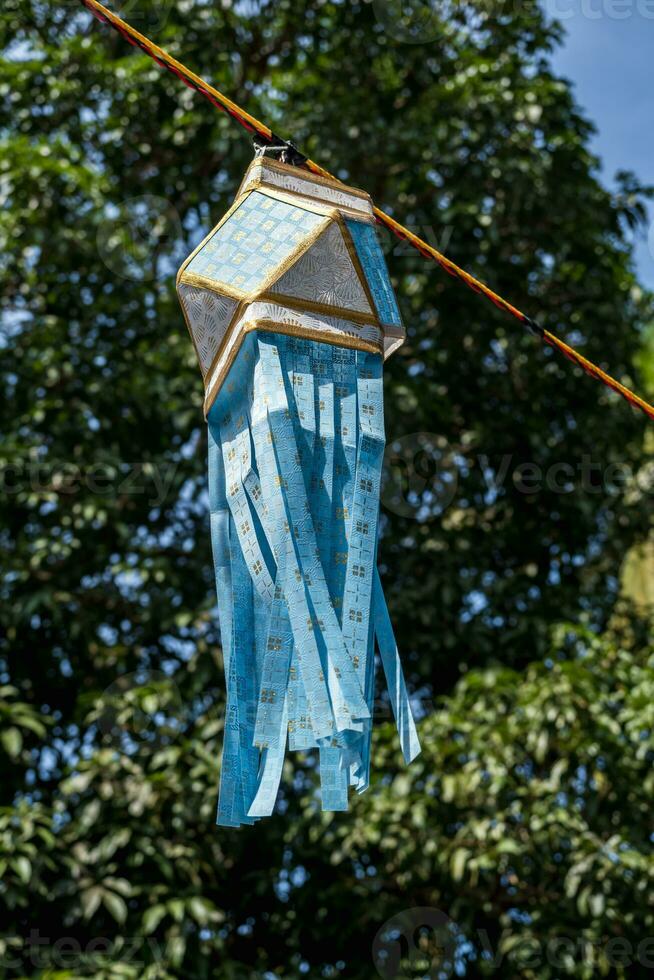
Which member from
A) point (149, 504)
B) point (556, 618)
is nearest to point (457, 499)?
point (556, 618)

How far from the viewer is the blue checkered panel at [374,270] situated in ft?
7.41

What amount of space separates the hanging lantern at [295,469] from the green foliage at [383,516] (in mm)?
2785

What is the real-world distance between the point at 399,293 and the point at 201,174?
115cm

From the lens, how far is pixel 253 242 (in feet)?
7.26

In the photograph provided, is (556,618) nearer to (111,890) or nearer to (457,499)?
Result: (457,499)

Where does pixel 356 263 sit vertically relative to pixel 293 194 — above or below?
below

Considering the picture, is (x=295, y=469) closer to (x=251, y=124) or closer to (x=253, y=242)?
(x=253, y=242)

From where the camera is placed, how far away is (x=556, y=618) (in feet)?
19.5

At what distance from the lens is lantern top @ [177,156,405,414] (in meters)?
2.15

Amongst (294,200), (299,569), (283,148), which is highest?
(283,148)

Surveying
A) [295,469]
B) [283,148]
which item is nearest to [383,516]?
[283,148]

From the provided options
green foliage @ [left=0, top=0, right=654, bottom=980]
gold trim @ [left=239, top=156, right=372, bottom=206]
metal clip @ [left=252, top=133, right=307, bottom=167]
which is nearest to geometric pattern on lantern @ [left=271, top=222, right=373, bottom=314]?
gold trim @ [left=239, top=156, right=372, bottom=206]

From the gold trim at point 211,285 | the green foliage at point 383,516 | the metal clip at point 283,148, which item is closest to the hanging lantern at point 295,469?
the gold trim at point 211,285

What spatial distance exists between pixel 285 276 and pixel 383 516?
397cm
